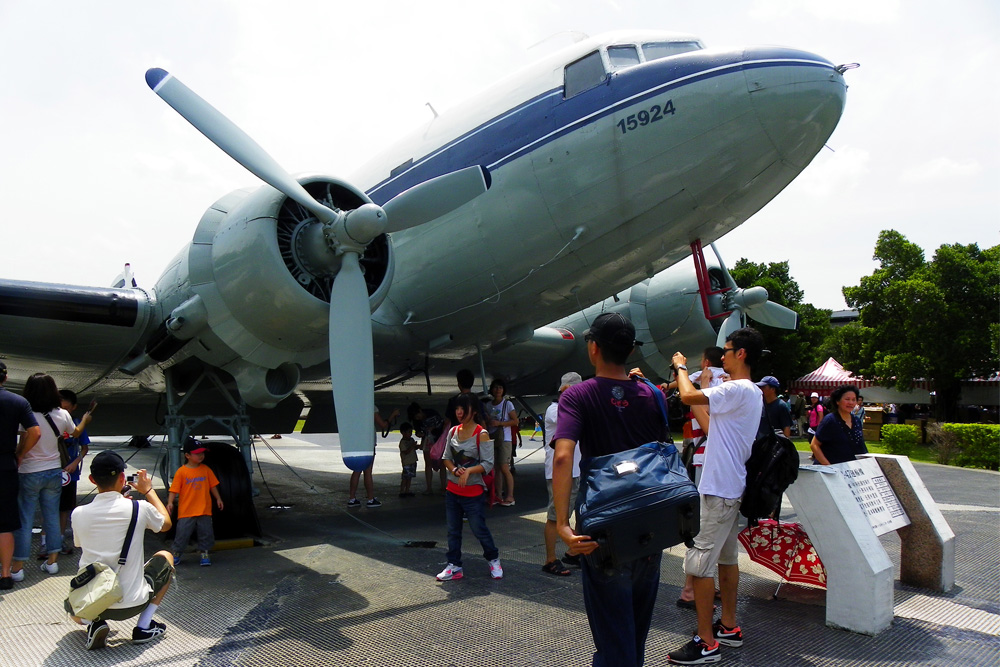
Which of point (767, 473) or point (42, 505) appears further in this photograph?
point (42, 505)

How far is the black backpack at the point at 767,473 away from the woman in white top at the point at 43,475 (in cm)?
539

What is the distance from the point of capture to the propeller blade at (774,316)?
925cm

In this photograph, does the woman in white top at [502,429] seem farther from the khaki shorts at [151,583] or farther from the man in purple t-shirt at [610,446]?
the man in purple t-shirt at [610,446]

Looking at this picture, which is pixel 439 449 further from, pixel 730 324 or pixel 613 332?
pixel 613 332

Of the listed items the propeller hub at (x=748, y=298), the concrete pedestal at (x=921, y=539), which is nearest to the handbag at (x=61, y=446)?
the concrete pedestal at (x=921, y=539)

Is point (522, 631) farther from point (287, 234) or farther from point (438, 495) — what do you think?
point (438, 495)

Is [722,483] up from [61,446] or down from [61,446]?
up

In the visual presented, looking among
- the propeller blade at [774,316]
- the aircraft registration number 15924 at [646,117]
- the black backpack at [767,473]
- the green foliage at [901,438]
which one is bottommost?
the green foliage at [901,438]

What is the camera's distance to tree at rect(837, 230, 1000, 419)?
25.9 m

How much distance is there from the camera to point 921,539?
16.6ft

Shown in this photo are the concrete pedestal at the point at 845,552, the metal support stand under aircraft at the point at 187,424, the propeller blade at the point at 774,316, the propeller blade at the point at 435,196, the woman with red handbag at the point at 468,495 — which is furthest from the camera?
the propeller blade at the point at 774,316

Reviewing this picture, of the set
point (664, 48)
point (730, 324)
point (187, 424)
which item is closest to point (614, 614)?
point (664, 48)

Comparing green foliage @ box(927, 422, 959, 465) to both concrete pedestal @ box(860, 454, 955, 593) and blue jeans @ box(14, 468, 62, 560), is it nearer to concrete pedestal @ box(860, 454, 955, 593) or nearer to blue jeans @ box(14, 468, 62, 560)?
concrete pedestal @ box(860, 454, 955, 593)

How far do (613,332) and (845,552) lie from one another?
2.56 metres
